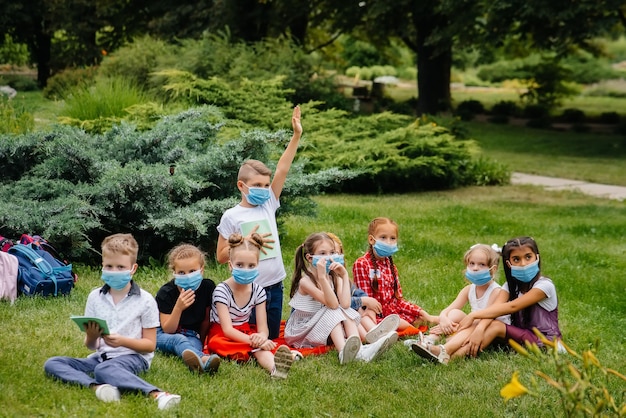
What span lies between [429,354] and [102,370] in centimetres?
198

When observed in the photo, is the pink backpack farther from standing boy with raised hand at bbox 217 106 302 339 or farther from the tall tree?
the tall tree

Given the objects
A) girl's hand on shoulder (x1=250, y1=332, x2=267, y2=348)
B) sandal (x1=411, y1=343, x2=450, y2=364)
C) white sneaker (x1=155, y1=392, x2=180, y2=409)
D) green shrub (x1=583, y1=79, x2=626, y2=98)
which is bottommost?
green shrub (x1=583, y1=79, x2=626, y2=98)

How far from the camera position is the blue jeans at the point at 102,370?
469 cm

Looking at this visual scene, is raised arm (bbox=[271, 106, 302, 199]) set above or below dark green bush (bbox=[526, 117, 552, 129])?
above

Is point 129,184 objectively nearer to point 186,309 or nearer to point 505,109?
point 186,309

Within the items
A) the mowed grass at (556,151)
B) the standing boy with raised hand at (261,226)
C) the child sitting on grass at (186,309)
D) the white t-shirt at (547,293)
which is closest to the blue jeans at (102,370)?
the child sitting on grass at (186,309)

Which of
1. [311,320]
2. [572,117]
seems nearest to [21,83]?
[572,117]

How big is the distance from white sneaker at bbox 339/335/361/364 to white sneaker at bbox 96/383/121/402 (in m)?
1.48

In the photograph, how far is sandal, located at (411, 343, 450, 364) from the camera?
18.1 feet

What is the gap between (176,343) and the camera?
18.1 ft

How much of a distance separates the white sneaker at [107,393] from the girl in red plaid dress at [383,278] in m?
2.37

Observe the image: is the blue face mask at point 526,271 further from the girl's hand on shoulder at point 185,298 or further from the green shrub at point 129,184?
the green shrub at point 129,184

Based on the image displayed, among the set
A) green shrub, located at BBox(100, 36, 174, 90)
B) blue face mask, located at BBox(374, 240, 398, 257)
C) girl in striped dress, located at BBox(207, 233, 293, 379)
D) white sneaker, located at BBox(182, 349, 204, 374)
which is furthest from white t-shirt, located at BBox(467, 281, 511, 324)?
green shrub, located at BBox(100, 36, 174, 90)

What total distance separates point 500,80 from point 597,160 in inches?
1020
